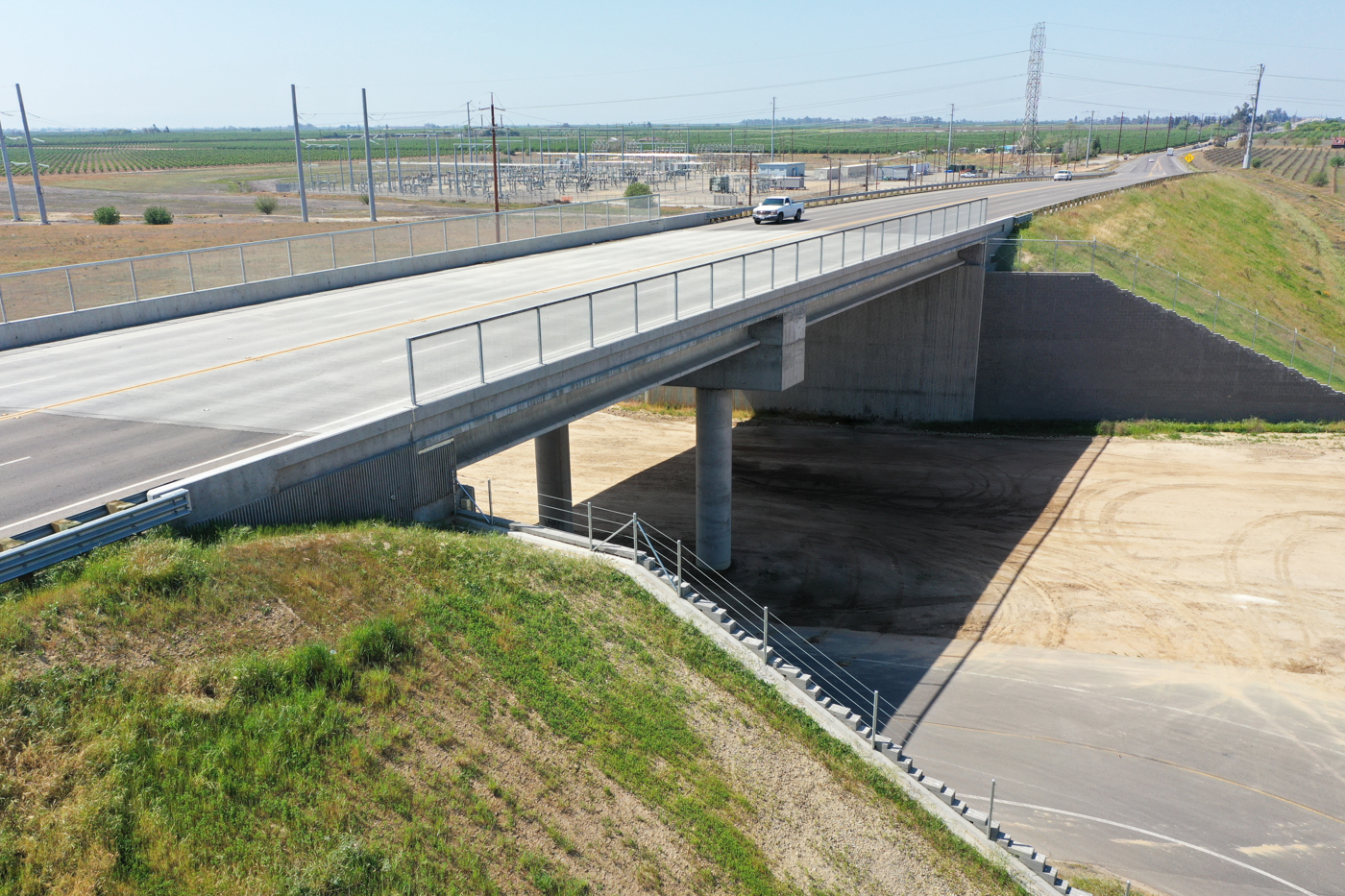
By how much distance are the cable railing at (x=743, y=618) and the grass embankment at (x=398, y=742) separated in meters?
1.18

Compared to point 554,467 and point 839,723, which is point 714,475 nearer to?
point 554,467

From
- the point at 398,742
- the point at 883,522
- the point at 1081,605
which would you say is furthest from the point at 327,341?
the point at 1081,605

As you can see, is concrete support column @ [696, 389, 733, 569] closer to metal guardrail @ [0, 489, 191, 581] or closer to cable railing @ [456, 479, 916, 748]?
cable railing @ [456, 479, 916, 748]

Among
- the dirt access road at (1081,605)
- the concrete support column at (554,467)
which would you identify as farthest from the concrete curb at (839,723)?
the concrete support column at (554,467)

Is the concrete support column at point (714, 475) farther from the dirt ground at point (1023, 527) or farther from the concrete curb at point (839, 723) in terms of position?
the concrete curb at point (839, 723)

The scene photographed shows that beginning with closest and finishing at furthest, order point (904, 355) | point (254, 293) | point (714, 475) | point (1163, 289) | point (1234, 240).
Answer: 1. point (714, 475)
2. point (254, 293)
3. point (904, 355)
4. point (1163, 289)
5. point (1234, 240)

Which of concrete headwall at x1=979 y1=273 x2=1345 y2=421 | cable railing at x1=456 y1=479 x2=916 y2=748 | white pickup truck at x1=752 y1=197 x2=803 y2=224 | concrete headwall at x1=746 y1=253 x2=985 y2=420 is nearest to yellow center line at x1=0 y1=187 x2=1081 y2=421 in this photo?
cable railing at x1=456 y1=479 x2=916 y2=748

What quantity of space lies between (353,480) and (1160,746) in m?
15.5

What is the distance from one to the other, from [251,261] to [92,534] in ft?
59.3

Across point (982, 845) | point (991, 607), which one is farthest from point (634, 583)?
point (991, 607)

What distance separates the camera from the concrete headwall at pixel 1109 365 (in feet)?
129

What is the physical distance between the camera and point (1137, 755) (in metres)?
18.5

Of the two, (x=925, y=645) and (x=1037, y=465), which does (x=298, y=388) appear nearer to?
(x=925, y=645)

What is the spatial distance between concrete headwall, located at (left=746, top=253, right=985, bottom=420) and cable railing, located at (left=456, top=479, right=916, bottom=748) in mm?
15118
